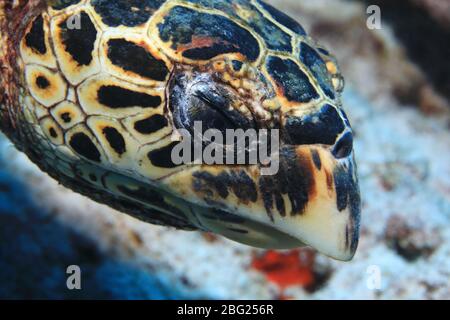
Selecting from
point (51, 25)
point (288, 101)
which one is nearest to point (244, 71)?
point (288, 101)

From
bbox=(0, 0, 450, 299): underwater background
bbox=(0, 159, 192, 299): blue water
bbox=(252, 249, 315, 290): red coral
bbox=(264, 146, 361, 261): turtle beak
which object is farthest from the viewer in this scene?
bbox=(252, 249, 315, 290): red coral

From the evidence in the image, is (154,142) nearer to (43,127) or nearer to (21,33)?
(43,127)

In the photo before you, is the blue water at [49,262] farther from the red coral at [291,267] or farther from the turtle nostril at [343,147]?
the turtle nostril at [343,147]

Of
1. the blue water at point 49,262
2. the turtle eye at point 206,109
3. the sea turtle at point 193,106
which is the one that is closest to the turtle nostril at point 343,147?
the sea turtle at point 193,106

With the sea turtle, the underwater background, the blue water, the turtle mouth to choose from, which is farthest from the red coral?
the turtle mouth

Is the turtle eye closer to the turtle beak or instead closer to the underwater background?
the turtle beak

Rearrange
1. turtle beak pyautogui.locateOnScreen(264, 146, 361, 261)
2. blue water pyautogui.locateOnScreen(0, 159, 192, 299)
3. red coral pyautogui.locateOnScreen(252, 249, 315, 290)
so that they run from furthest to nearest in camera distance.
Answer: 1. red coral pyautogui.locateOnScreen(252, 249, 315, 290)
2. blue water pyautogui.locateOnScreen(0, 159, 192, 299)
3. turtle beak pyautogui.locateOnScreen(264, 146, 361, 261)

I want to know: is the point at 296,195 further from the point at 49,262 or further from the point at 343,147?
the point at 49,262

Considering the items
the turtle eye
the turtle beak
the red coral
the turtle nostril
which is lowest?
the red coral
